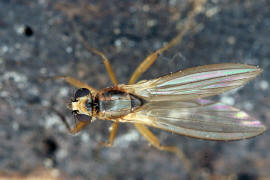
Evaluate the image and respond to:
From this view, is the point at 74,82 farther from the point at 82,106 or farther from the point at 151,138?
the point at 151,138

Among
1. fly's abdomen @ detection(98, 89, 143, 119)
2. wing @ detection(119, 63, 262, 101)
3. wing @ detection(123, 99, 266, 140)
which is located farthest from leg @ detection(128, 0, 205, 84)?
wing @ detection(123, 99, 266, 140)

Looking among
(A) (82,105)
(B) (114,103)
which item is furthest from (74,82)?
(B) (114,103)

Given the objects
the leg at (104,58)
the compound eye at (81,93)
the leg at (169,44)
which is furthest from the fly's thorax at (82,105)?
the leg at (169,44)

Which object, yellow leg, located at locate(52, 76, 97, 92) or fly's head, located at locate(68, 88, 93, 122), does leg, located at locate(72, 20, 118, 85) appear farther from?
fly's head, located at locate(68, 88, 93, 122)

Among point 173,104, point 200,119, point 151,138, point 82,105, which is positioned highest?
point 82,105

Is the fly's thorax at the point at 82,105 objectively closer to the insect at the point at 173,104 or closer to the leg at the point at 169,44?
the insect at the point at 173,104

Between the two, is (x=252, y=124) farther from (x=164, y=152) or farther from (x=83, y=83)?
(x=83, y=83)
